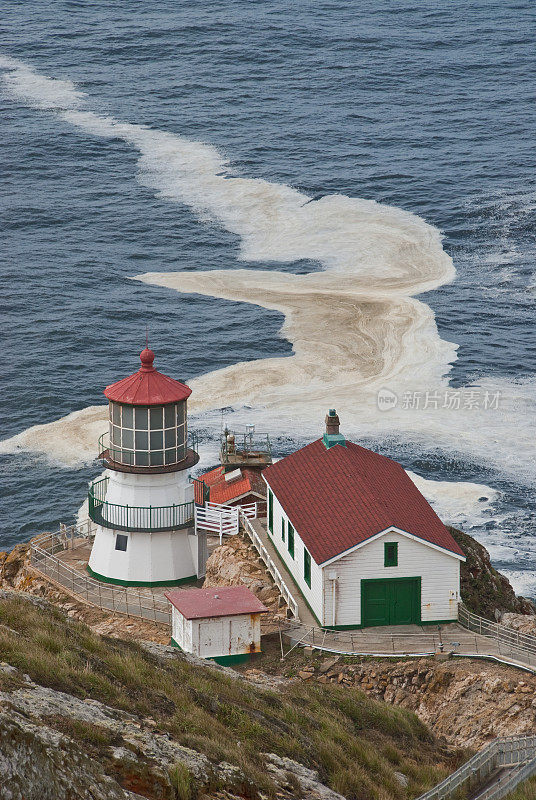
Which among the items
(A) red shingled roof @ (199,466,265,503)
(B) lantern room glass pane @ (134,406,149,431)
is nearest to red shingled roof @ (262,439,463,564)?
(B) lantern room glass pane @ (134,406,149,431)

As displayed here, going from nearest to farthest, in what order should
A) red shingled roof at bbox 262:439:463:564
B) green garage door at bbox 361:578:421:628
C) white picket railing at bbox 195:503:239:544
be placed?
1. red shingled roof at bbox 262:439:463:564
2. green garage door at bbox 361:578:421:628
3. white picket railing at bbox 195:503:239:544

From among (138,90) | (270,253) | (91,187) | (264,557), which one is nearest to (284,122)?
(138,90)

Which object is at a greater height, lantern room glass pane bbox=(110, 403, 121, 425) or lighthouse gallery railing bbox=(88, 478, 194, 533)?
lantern room glass pane bbox=(110, 403, 121, 425)

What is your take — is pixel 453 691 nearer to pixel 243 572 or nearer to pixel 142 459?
pixel 243 572

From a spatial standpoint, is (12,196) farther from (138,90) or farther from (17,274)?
(138,90)

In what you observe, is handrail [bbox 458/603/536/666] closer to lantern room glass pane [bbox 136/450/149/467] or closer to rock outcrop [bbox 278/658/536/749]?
rock outcrop [bbox 278/658/536/749]

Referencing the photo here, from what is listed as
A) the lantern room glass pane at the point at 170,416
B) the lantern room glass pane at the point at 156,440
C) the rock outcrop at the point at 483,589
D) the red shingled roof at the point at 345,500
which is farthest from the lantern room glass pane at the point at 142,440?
the rock outcrop at the point at 483,589

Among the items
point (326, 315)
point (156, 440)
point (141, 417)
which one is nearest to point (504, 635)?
point (156, 440)
